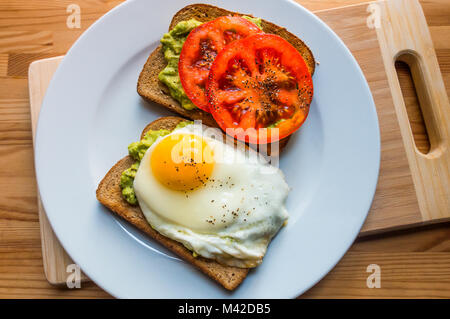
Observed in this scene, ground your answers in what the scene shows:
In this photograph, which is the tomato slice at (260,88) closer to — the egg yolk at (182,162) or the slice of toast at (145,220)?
the egg yolk at (182,162)

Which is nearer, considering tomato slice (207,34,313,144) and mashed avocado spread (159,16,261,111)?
tomato slice (207,34,313,144)

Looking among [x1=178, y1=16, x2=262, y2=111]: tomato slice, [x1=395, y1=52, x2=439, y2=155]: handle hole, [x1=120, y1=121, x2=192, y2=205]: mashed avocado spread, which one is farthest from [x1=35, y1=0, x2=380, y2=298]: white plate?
[x1=395, y1=52, x2=439, y2=155]: handle hole

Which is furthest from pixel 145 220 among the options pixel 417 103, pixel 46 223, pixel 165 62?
pixel 417 103

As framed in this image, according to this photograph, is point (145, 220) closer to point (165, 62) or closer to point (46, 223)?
point (46, 223)

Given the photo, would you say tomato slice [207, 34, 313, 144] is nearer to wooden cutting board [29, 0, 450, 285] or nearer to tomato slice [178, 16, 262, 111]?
tomato slice [178, 16, 262, 111]

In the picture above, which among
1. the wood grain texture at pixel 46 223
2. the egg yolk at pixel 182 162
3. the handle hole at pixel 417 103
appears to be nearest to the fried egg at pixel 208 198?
the egg yolk at pixel 182 162

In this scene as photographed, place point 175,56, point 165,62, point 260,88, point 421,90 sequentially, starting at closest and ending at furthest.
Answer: point 260,88 → point 175,56 → point 165,62 → point 421,90
